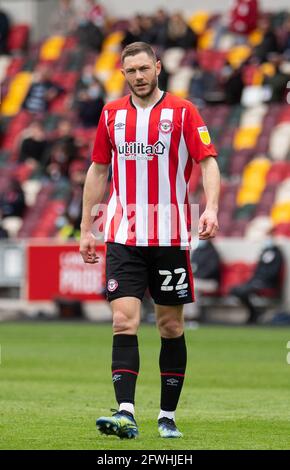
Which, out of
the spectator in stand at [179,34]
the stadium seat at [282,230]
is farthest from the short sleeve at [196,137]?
the spectator in stand at [179,34]

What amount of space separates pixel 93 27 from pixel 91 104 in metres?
3.63

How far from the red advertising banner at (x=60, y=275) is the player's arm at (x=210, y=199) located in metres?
14.7

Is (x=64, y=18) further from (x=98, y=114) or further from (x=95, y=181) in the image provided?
(x=95, y=181)

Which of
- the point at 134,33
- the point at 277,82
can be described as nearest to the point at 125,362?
the point at 277,82

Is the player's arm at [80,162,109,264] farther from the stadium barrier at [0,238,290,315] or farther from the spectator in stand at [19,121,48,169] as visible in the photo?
the spectator in stand at [19,121,48,169]

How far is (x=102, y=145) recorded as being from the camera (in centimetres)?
813

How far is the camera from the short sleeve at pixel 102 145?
26.5 feet

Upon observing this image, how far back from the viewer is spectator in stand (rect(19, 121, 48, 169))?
89.5ft

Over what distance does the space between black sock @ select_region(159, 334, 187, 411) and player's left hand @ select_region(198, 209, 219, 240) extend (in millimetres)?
737

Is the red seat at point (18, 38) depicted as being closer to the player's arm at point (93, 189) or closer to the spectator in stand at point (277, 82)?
the spectator in stand at point (277, 82)

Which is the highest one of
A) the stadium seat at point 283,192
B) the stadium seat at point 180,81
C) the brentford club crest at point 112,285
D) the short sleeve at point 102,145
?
the stadium seat at point 180,81

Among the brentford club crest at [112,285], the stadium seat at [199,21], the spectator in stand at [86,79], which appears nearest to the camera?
the brentford club crest at [112,285]
